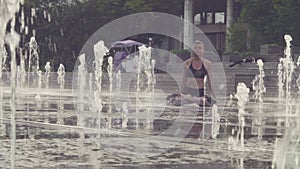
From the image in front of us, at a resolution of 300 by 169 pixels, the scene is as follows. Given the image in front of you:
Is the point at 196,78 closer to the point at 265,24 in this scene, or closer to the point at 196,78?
the point at 196,78

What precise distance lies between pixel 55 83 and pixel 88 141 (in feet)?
72.0

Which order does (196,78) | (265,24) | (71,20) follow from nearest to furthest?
(196,78), (265,24), (71,20)

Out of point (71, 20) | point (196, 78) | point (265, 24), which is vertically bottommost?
point (196, 78)

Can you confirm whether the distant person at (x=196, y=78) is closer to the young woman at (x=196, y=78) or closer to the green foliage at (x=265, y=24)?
the young woman at (x=196, y=78)

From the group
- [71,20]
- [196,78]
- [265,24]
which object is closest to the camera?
[196,78]

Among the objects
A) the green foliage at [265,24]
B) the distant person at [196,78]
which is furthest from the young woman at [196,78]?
the green foliage at [265,24]

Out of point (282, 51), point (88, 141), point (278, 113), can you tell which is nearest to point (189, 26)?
point (282, 51)

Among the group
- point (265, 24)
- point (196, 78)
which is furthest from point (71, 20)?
point (196, 78)

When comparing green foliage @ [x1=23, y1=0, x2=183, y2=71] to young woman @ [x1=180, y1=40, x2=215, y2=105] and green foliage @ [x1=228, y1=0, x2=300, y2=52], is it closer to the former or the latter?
green foliage @ [x1=228, y1=0, x2=300, y2=52]

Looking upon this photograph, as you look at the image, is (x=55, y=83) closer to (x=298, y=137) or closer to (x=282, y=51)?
(x=282, y=51)

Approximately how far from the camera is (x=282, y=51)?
27.7m

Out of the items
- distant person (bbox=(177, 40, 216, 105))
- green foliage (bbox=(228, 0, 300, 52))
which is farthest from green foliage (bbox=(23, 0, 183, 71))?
distant person (bbox=(177, 40, 216, 105))

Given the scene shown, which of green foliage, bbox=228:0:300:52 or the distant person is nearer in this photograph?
the distant person

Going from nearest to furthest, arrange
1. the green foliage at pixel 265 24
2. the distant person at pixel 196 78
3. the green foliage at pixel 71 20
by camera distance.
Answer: the distant person at pixel 196 78 → the green foliage at pixel 265 24 → the green foliage at pixel 71 20
